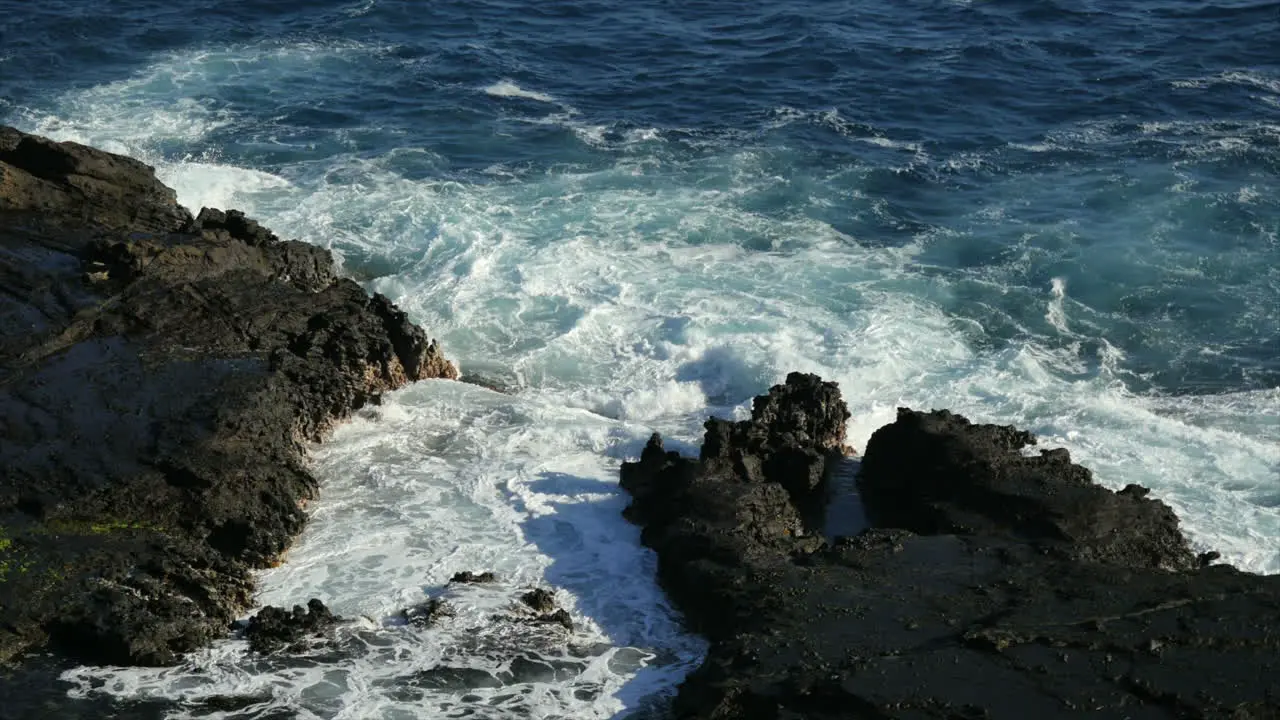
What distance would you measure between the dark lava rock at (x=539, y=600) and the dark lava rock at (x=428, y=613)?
0.89m

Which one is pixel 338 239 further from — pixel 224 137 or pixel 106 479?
pixel 106 479

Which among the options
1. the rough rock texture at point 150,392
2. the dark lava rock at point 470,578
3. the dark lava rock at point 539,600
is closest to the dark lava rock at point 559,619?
the dark lava rock at point 539,600

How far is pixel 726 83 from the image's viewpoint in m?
35.9

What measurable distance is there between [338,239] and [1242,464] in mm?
17095

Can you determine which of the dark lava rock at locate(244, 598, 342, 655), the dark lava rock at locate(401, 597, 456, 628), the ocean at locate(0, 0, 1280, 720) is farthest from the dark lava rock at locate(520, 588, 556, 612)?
the dark lava rock at locate(244, 598, 342, 655)

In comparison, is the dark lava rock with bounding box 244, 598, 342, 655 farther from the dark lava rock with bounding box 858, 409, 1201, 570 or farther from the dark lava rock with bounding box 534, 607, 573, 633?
the dark lava rock with bounding box 858, 409, 1201, 570

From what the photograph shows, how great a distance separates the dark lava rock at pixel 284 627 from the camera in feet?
49.3

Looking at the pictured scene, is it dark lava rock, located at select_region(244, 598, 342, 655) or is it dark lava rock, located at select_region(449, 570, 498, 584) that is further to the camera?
dark lava rock, located at select_region(449, 570, 498, 584)

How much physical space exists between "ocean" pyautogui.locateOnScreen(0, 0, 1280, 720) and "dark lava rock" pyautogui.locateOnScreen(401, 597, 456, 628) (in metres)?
0.26

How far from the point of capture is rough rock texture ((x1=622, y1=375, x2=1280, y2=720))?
42.9 feet

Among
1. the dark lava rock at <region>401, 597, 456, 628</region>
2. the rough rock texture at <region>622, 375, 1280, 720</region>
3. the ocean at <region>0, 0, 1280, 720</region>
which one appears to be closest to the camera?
the rough rock texture at <region>622, 375, 1280, 720</region>

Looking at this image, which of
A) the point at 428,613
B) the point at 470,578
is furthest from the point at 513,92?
the point at 428,613

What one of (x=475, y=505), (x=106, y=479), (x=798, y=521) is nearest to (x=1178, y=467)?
(x=798, y=521)

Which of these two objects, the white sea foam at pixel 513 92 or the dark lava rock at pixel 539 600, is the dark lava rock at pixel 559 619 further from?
the white sea foam at pixel 513 92
